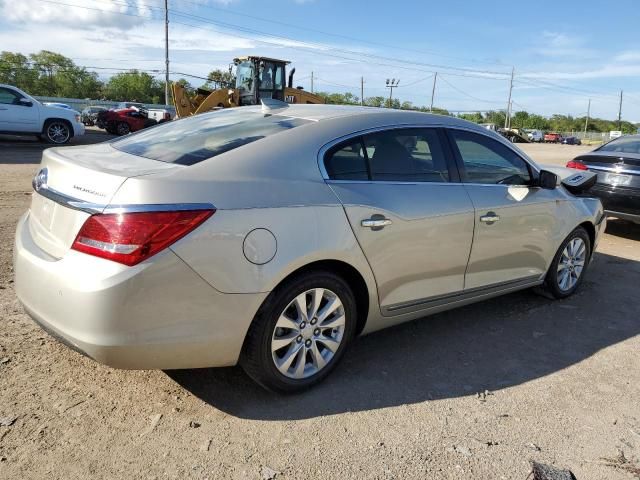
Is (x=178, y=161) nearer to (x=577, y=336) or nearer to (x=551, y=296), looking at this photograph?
(x=577, y=336)

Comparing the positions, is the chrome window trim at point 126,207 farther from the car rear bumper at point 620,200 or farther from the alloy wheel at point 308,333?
the car rear bumper at point 620,200

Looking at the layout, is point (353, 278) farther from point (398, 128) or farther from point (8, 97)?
point (8, 97)

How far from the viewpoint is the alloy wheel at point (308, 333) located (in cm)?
297

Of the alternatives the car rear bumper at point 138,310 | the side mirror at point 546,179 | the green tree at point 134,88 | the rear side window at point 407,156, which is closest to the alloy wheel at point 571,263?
the side mirror at point 546,179

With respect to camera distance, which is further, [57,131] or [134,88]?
[134,88]

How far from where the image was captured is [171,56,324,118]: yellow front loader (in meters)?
21.0

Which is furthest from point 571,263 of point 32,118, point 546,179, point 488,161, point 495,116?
point 495,116

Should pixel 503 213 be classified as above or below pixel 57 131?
above

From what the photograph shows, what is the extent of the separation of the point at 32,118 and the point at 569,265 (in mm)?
15940

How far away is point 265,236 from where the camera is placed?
2.73 metres

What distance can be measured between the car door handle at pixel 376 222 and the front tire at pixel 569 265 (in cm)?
220

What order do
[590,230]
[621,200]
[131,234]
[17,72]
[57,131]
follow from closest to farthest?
[131,234], [590,230], [621,200], [57,131], [17,72]

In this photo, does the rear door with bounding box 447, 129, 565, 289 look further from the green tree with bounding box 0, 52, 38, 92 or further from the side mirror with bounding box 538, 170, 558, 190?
the green tree with bounding box 0, 52, 38, 92

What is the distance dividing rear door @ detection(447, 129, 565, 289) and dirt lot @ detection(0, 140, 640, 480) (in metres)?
0.53
